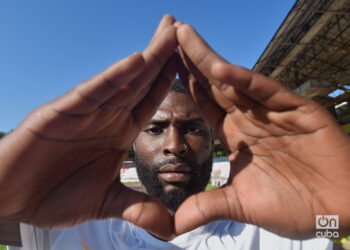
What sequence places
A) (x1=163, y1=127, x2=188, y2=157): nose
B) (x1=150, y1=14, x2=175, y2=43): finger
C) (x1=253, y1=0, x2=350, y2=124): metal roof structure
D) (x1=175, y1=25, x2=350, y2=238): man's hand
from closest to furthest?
(x1=175, y1=25, x2=350, y2=238): man's hand, (x1=150, y1=14, x2=175, y2=43): finger, (x1=163, y1=127, x2=188, y2=157): nose, (x1=253, y1=0, x2=350, y2=124): metal roof structure

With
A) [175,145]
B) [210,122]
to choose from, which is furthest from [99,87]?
[175,145]

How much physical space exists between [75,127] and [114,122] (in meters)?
0.19

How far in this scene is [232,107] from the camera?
1140 millimetres

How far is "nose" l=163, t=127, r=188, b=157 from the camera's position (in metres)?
1.84

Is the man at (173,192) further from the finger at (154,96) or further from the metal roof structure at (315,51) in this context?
the metal roof structure at (315,51)

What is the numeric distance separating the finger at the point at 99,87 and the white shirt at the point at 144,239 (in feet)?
3.69

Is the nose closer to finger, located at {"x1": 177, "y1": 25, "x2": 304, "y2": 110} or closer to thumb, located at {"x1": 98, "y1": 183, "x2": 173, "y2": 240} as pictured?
thumb, located at {"x1": 98, "y1": 183, "x2": 173, "y2": 240}

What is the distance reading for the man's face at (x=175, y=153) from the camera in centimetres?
188

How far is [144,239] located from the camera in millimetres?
1766

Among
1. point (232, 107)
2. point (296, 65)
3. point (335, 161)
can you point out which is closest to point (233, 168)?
point (232, 107)

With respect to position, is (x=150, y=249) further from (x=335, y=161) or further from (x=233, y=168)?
(x=335, y=161)

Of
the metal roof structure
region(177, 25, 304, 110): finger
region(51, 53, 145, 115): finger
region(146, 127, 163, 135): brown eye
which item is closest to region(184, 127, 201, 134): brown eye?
region(146, 127, 163, 135): brown eye

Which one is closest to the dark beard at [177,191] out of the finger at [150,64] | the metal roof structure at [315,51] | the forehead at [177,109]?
the forehead at [177,109]

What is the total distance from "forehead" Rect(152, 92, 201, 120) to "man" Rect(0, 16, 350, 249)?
0.77m
